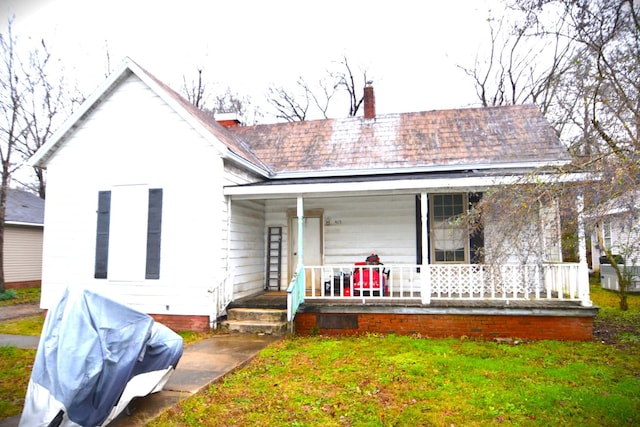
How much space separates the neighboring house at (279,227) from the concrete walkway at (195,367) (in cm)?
109

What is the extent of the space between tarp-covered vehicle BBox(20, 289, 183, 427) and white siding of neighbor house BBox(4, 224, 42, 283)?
56.5 feet

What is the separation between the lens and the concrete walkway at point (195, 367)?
4.37 meters

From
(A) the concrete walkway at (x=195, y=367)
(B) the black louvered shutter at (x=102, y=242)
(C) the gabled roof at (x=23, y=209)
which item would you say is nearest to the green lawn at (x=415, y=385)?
(A) the concrete walkway at (x=195, y=367)

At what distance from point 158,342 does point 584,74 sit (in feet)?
24.5

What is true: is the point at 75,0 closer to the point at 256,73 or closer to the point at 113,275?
the point at 113,275

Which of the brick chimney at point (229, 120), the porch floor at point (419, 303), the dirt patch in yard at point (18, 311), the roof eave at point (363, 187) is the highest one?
the brick chimney at point (229, 120)

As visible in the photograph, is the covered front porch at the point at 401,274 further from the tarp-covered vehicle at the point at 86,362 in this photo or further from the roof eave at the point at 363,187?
the tarp-covered vehicle at the point at 86,362

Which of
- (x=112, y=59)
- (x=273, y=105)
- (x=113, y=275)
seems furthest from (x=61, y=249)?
(x=273, y=105)

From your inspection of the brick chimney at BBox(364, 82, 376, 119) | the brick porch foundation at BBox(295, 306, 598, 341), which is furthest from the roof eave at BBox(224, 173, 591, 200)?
the brick chimney at BBox(364, 82, 376, 119)

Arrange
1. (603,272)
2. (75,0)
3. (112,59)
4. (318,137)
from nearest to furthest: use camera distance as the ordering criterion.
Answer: (75,0) → (318,137) → (603,272) → (112,59)

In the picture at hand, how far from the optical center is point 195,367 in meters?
6.02

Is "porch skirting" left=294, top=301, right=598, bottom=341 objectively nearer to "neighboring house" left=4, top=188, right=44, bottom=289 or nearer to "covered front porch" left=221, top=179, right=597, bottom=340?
"covered front porch" left=221, top=179, right=597, bottom=340

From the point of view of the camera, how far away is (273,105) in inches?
1160

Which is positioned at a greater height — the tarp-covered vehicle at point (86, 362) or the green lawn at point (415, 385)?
the tarp-covered vehicle at point (86, 362)
